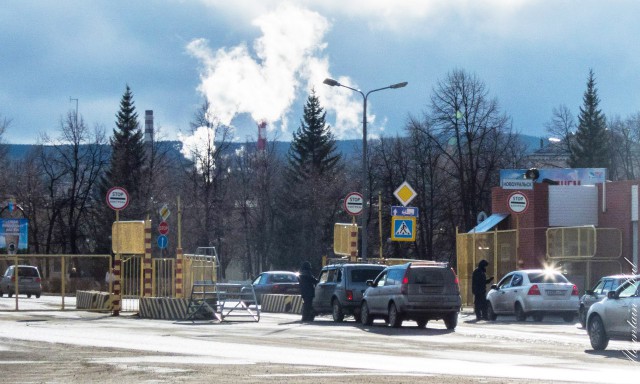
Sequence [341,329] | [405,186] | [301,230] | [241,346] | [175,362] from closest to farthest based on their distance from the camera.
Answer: [175,362] < [241,346] < [341,329] < [405,186] < [301,230]

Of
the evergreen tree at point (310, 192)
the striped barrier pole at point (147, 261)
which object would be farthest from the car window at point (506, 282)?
the evergreen tree at point (310, 192)

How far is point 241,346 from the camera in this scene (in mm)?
20344

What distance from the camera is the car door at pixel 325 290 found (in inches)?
1270

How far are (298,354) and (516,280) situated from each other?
15.5 meters

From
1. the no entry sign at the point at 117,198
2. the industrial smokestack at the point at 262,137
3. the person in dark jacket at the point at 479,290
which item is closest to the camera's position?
the no entry sign at the point at 117,198

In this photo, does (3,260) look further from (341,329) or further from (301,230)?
(301,230)

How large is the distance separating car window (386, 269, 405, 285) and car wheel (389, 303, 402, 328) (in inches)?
22.6

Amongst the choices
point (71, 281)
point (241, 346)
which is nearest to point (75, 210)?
point (71, 281)

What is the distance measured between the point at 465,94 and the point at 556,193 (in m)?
31.1

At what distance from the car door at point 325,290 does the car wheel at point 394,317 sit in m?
4.03

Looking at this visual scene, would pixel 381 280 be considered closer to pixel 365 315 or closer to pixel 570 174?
pixel 365 315

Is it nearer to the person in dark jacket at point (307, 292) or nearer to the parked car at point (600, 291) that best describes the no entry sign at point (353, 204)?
the person in dark jacket at point (307, 292)

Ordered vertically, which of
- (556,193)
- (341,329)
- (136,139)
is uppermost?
(136,139)

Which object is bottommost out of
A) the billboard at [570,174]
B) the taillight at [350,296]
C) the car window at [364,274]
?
the taillight at [350,296]
